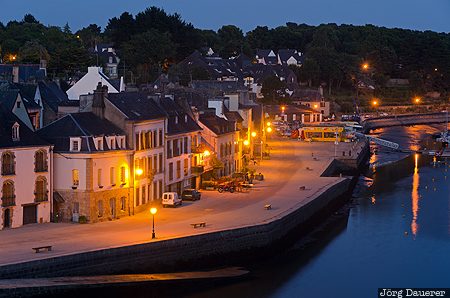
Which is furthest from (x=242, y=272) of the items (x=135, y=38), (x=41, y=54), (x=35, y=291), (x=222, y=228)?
(x=135, y=38)

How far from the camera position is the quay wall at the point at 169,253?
1319 inches

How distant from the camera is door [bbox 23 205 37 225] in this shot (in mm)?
40938

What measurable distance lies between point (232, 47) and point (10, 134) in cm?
12037

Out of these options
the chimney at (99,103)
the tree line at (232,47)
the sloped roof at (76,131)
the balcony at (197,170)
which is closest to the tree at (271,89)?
the tree line at (232,47)

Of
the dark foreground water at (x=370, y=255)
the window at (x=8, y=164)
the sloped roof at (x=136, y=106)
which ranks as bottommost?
the dark foreground water at (x=370, y=255)

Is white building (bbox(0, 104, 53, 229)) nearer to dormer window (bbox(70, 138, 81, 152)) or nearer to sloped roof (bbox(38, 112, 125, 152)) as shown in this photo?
sloped roof (bbox(38, 112, 125, 152))

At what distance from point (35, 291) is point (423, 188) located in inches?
1555

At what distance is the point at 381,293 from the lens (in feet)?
115

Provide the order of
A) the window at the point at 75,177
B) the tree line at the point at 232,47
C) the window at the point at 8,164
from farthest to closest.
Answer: the tree line at the point at 232,47 < the window at the point at 75,177 < the window at the point at 8,164

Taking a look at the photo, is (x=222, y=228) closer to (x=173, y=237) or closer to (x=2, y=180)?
(x=173, y=237)

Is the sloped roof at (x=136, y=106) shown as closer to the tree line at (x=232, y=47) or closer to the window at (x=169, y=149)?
the window at (x=169, y=149)

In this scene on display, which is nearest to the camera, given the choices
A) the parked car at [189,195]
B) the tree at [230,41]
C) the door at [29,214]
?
the door at [29,214]

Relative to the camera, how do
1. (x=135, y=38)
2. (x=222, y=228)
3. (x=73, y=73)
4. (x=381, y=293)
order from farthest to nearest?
1. (x=135, y=38)
2. (x=73, y=73)
3. (x=222, y=228)
4. (x=381, y=293)

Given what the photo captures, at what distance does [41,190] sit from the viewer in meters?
41.4
